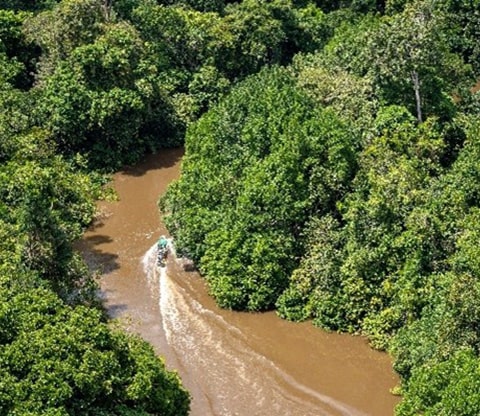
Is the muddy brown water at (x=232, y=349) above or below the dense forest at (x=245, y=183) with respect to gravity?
below

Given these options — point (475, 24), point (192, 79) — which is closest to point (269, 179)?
point (192, 79)

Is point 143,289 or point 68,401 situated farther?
point 143,289

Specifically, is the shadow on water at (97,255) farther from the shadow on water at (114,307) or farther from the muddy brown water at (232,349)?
the shadow on water at (114,307)

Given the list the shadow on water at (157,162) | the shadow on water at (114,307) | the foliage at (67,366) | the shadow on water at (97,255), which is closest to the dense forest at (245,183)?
the foliage at (67,366)

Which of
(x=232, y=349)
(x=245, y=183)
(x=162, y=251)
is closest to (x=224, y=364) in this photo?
(x=232, y=349)

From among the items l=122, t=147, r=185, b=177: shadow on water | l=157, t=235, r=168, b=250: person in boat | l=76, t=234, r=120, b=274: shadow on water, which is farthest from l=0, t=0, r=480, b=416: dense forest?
l=76, t=234, r=120, b=274: shadow on water

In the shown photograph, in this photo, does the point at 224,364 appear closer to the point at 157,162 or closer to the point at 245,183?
the point at 245,183

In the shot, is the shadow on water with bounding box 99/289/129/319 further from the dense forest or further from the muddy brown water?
the dense forest

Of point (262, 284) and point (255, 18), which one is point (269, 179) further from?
point (255, 18)
